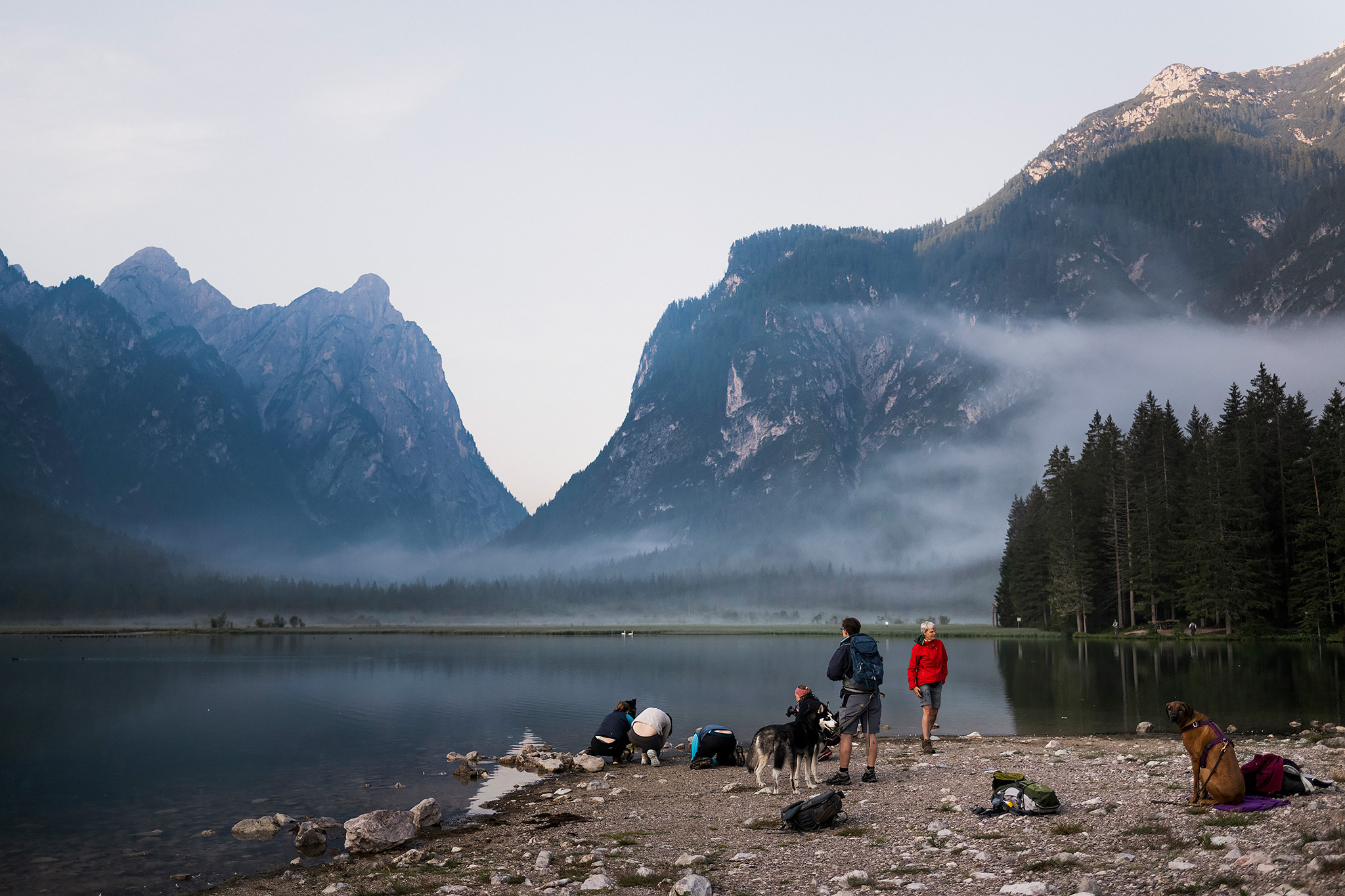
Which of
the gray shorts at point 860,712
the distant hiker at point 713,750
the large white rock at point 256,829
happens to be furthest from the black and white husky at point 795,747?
the large white rock at point 256,829

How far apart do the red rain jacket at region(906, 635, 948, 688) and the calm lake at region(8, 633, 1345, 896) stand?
8.98 meters

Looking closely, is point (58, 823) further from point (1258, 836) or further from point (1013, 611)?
point (1013, 611)

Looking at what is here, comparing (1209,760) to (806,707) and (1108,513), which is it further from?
(1108,513)

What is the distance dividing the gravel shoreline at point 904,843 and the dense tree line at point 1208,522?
66938mm

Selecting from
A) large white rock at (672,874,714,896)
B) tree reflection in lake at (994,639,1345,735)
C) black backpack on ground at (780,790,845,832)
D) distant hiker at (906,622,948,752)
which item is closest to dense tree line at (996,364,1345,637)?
tree reflection in lake at (994,639,1345,735)

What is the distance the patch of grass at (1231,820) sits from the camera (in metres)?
12.4

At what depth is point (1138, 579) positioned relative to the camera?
92875mm

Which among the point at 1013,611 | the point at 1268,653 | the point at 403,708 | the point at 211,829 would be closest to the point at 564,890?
the point at 211,829

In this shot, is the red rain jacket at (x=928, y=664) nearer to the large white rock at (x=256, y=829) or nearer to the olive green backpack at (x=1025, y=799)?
the olive green backpack at (x=1025, y=799)

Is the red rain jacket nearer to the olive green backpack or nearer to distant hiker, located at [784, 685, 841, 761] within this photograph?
distant hiker, located at [784, 685, 841, 761]

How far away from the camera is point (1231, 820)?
12.7 meters

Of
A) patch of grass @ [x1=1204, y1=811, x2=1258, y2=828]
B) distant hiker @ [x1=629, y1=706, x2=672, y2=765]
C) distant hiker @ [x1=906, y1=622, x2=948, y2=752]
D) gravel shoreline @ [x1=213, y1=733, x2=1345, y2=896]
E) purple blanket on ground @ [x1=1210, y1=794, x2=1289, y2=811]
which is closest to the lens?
gravel shoreline @ [x1=213, y1=733, x2=1345, y2=896]

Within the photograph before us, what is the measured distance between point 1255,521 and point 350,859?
88.8 metres

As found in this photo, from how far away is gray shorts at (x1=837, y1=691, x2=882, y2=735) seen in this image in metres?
19.5
